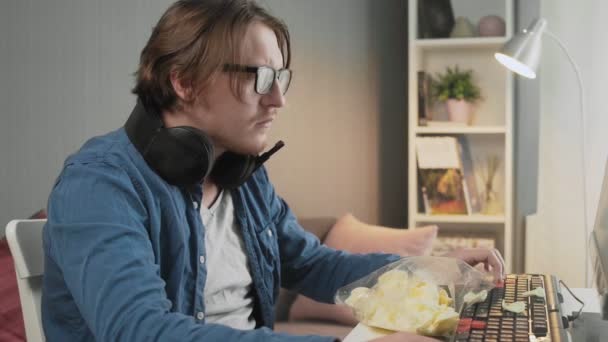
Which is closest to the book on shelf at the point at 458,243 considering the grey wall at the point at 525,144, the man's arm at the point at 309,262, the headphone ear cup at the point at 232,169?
the grey wall at the point at 525,144

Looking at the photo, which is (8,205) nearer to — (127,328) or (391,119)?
(127,328)

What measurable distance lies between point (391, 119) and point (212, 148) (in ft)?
8.13

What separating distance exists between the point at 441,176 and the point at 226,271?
6.73 feet

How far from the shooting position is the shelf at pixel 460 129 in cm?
333

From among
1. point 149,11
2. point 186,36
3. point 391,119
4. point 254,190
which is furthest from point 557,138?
point 186,36

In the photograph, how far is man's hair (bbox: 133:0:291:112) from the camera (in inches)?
54.7

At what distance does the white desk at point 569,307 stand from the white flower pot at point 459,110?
5.76 ft

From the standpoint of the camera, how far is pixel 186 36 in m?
1.41

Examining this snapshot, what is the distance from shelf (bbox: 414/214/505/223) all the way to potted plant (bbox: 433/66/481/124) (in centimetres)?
41

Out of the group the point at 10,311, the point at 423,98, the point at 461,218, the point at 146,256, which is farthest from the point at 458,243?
the point at 146,256

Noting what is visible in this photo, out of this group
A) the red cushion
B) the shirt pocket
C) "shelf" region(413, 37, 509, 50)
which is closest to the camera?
the shirt pocket

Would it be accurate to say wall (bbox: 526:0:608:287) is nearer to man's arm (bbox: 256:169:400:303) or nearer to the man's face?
man's arm (bbox: 256:169:400:303)

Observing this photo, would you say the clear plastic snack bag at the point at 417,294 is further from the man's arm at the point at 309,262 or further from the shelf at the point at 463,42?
the shelf at the point at 463,42

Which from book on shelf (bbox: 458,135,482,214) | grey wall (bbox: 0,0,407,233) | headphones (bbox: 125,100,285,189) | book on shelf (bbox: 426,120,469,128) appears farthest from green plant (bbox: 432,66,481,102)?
headphones (bbox: 125,100,285,189)
